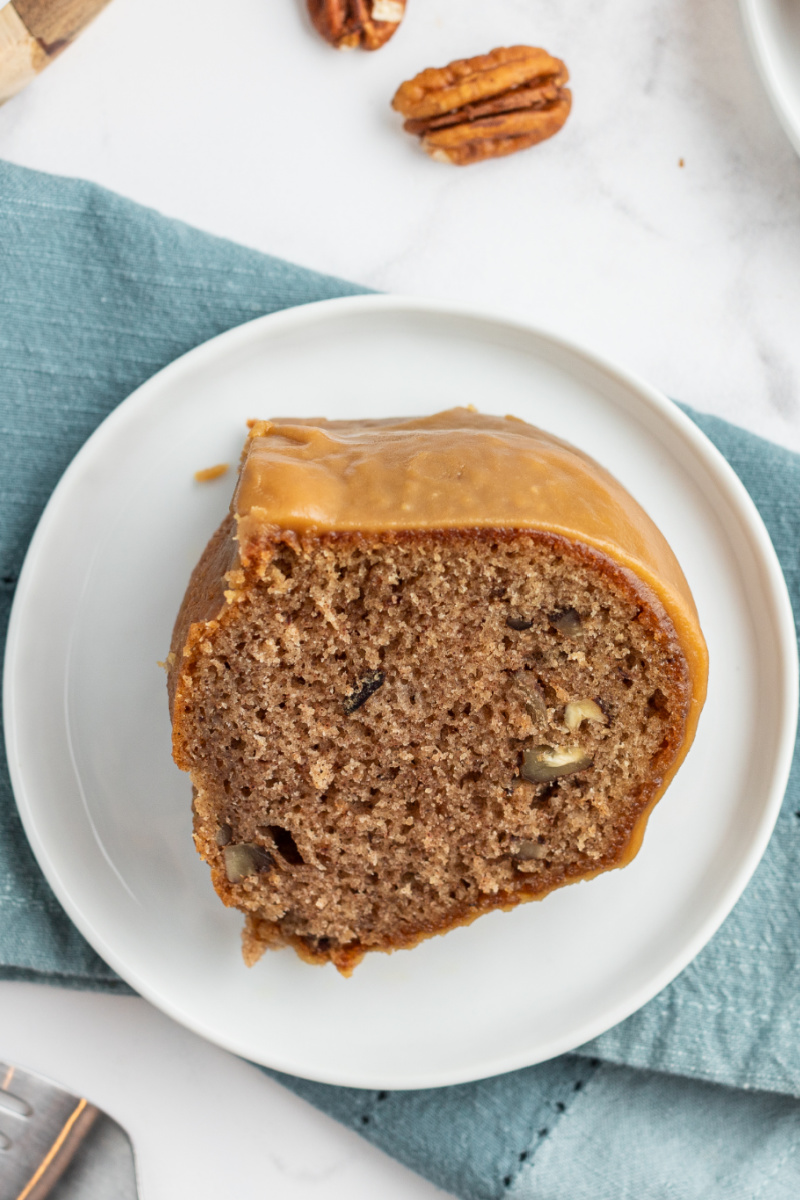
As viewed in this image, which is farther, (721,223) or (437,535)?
(721,223)

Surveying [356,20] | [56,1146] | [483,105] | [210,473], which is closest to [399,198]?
[483,105]

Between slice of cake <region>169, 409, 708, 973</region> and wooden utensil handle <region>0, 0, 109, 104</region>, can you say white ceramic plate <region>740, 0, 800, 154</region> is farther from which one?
wooden utensil handle <region>0, 0, 109, 104</region>

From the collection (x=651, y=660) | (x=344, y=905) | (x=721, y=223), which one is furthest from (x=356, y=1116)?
(x=721, y=223)

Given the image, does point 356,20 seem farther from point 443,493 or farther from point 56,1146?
point 56,1146

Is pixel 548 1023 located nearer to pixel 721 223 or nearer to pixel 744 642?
pixel 744 642

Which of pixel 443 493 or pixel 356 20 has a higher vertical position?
pixel 356 20

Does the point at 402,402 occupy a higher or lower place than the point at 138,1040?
higher
